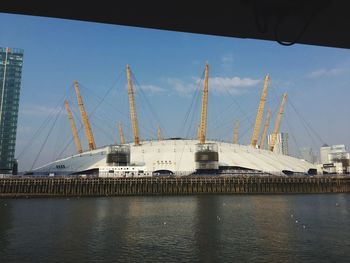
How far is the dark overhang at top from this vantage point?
6.29 m

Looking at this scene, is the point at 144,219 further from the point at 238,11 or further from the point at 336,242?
the point at 238,11

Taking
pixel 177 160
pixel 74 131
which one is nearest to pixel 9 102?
pixel 74 131

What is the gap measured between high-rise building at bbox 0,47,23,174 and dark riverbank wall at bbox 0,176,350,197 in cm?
6194

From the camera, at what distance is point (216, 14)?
684 cm

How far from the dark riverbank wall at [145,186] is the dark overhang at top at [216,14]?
8705cm

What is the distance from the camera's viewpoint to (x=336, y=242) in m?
30.2

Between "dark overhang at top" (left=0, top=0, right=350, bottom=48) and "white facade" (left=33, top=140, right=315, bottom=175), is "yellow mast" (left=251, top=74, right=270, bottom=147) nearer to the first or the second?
"white facade" (left=33, top=140, right=315, bottom=175)

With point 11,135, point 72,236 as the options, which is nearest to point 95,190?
point 72,236

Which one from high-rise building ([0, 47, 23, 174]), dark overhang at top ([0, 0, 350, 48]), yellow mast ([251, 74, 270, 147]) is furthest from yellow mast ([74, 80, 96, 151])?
dark overhang at top ([0, 0, 350, 48])

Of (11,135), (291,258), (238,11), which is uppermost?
(11,135)

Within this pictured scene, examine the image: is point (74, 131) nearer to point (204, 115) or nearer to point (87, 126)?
point (87, 126)

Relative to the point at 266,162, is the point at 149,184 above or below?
below

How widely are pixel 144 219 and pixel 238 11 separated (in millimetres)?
41140

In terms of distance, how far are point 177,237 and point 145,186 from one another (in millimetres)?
62130
